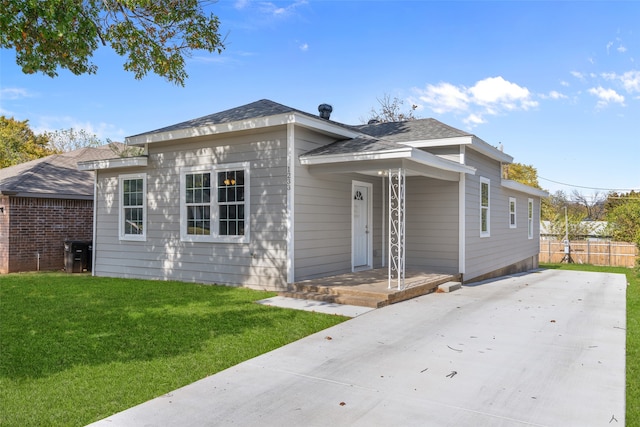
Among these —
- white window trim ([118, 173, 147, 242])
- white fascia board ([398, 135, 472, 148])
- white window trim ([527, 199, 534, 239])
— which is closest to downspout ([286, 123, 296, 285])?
white fascia board ([398, 135, 472, 148])

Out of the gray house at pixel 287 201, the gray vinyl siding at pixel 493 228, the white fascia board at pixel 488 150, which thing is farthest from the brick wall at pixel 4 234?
the white fascia board at pixel 488 150

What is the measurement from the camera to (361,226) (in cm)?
1085

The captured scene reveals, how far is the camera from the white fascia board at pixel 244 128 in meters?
8.39

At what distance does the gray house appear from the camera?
8625 millimetres

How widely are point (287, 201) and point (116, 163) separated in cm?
525

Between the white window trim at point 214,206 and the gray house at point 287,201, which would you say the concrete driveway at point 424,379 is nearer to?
the gray house at point 287,201

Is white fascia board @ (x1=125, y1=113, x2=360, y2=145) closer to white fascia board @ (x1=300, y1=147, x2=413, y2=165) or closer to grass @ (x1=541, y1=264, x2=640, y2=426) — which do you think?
white fascia board @ (x1=300, y1=147, x2=413, y2=165)

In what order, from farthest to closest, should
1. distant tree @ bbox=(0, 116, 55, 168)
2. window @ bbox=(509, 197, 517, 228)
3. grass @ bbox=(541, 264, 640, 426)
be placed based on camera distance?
distant tree @ bbox=(0, 116, 55, 168) → window @ bbox=(509, 197, 517, 228) → grass @ bbox=(541, 264, 640, 426)

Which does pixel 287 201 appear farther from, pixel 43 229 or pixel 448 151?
pixel 43 229

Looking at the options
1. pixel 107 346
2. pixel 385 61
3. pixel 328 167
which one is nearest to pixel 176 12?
pixel 328 167

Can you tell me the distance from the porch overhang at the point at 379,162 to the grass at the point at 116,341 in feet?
9.09

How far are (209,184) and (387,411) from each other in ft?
24.0

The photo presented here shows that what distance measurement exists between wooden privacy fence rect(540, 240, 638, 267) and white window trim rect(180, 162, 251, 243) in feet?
66.6

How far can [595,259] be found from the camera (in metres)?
22.4
